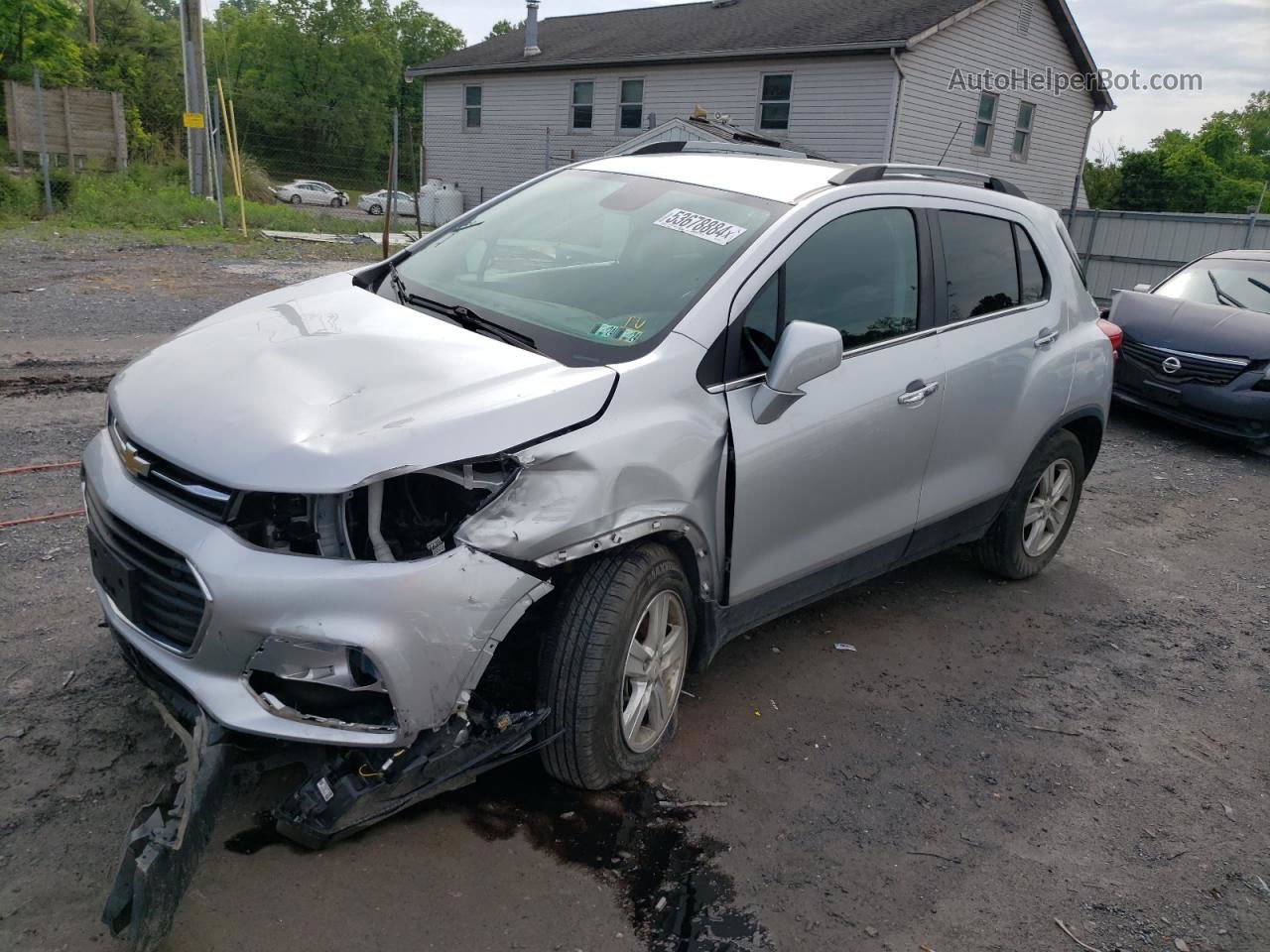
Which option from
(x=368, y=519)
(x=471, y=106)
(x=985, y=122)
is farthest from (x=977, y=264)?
(x=471, y=106)

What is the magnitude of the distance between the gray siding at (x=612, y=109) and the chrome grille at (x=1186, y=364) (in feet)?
46.4

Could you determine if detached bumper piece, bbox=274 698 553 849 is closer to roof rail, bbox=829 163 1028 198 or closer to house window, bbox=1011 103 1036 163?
roof rail, bbox=829 163 1028 198

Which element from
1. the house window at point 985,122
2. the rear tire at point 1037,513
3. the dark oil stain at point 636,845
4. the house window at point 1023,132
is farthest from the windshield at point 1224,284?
the house window at point 1023,132

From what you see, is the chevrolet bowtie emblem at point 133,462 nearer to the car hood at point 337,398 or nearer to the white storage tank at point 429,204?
the car hood at point 337,398

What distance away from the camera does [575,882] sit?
9.15 ft

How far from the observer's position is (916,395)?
3834mm

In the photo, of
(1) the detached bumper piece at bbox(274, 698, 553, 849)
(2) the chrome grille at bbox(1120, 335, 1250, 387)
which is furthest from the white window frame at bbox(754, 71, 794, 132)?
(1) the detached bumper piece at bbox(274, 698, 553, 849)

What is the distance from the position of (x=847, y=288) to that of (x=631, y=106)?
2448 cm

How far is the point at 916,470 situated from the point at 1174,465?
5195 millimetres

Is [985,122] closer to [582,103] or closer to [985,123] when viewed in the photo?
[985,123]

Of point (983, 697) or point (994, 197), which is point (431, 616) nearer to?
point (983, 697)

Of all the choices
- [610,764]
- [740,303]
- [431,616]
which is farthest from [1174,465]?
[431,616]

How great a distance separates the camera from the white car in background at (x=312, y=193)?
93.4 feet

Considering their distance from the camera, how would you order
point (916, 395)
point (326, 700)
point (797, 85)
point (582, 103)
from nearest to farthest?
point (326, 700) < point (916, 395) < point (797, 85) < point (582, 103)
